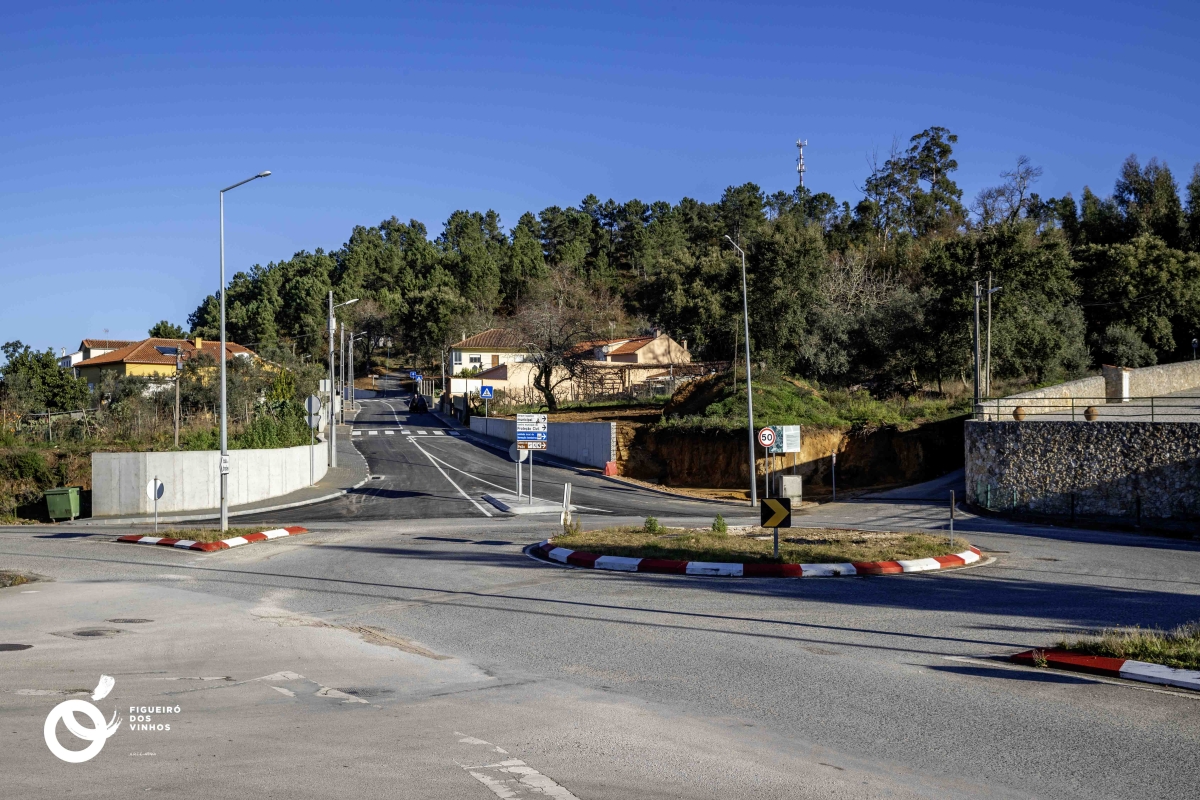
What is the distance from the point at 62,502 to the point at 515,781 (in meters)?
28.5

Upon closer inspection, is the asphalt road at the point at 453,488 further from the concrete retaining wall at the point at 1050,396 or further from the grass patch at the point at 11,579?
the concrete retaining wall at the point at 1050,396

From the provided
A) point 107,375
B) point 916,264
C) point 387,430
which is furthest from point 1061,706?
point 916,264

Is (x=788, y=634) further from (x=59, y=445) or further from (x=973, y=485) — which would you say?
(x=59, y=445)

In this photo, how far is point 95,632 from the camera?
36.4 feet

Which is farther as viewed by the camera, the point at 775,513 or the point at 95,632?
the point at 775,513

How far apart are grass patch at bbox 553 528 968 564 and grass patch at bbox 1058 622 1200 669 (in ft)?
22.6

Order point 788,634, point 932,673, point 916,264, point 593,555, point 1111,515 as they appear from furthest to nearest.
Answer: point 916,264
point 1111,515
point 593,555
point 788,634
point 932,673

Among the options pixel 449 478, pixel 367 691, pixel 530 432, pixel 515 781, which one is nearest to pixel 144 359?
pixel 449 478

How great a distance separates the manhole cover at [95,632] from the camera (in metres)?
11.0

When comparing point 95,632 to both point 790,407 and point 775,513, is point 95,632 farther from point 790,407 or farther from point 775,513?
point 790,407

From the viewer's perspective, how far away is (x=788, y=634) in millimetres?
10641

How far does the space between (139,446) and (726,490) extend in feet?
78.5

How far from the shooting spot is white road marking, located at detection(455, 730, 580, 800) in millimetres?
5480

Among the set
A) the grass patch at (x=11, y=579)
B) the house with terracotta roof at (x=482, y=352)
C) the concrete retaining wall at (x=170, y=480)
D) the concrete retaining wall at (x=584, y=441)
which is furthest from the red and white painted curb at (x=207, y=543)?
the house with terracotta roof at (x=482, y=352)
